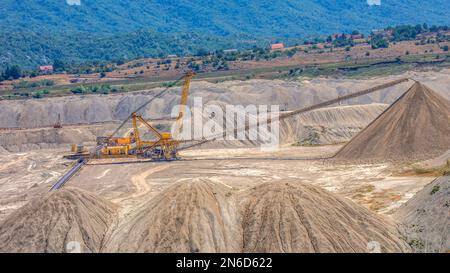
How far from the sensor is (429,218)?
101ft

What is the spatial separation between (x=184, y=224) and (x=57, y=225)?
6430mm

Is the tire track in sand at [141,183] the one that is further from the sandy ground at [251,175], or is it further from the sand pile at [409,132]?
the sand pile at [409,132]

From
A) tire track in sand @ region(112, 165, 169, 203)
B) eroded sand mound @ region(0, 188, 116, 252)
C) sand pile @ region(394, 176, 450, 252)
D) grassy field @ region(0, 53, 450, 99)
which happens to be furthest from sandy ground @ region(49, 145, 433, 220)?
grassy field @ region(0, 53, 450, 99)

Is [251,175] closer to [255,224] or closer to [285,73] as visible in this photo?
[255,224]

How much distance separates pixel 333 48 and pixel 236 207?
396 feet

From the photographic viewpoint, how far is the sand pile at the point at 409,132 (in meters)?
49.7

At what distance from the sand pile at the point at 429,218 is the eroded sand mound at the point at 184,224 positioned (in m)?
8.19

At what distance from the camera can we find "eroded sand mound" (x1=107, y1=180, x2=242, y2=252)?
28.9 m

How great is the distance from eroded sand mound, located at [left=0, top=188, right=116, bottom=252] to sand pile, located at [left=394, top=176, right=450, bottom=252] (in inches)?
578

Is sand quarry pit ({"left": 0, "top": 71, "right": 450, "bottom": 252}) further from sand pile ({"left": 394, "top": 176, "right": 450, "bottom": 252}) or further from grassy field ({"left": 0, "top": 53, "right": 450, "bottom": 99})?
grassy field ({"left": 0, "top": 53, "right": 450, "bottom": 99})

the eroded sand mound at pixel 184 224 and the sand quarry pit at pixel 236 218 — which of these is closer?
the eroded sand mound at pixel 184 224

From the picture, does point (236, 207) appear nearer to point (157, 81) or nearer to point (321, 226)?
point (321, 226)

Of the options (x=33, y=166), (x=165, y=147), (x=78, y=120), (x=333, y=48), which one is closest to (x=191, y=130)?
(x=165, y=147)

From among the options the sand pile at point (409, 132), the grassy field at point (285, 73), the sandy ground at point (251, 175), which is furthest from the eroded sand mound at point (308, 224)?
the grassy field at point (285, 73)
